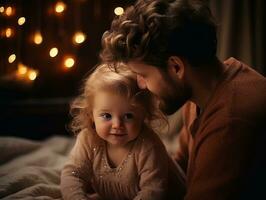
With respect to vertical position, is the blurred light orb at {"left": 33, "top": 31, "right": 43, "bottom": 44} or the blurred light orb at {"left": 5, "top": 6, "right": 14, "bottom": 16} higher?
the blurred light orb at {"left": 5, "top": 6, "right": 14, "bottom": 16}

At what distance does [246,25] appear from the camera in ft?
6.93

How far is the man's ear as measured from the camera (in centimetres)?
121

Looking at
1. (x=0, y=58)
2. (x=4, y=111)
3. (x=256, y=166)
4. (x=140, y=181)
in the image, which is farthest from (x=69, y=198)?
(x=4, y=111)

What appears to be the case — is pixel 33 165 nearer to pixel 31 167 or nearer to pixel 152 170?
pixel 31 167

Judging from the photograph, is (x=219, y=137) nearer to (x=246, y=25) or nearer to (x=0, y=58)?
(x=246, y=25)

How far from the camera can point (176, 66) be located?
1.23 metres

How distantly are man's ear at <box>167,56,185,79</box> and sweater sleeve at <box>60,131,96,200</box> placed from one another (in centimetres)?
38

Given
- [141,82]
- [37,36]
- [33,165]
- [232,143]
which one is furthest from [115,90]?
[37,36]

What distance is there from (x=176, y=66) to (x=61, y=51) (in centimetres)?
117

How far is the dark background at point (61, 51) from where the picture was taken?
2.12 meters

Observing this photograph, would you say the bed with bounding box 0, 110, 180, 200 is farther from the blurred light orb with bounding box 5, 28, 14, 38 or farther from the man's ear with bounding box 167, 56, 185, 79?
the man's ear with bounding box 167, 56, 185, 79

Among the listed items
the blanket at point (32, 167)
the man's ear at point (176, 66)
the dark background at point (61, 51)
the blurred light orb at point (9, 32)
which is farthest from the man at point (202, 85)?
the dark background at point (61, 51)

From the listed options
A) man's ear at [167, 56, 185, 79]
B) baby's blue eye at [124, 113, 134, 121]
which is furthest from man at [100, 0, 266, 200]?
baby's blue eye at [124, 113, 134, 121]

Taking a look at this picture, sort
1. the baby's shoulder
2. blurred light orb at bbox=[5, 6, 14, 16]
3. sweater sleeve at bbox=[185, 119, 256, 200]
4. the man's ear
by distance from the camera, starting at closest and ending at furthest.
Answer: sweater sleeve at bbox=[185, 119, 256, 200] → the man's ear → the baby's shoulder → blurred light orb at bbox=[5, 6, 14, 16]
